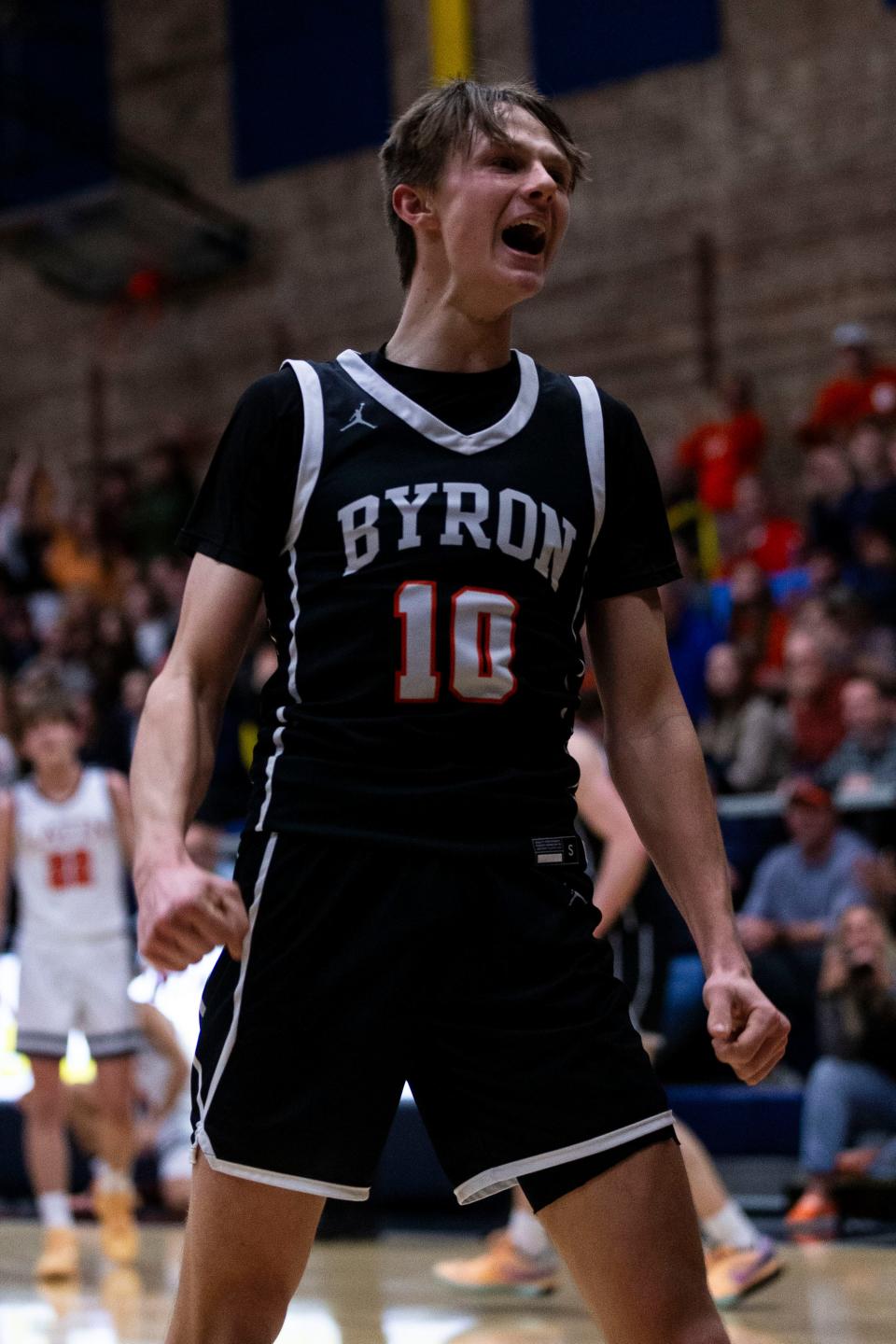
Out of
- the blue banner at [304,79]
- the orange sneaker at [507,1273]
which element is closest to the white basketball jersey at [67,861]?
the orange sneaker at [507,1273]

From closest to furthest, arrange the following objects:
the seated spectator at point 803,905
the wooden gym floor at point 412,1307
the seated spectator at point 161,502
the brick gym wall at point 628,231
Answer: the wooden gym floor at point 412,1307
the seated spectator at point 803,905
the brick gym wall at point 628,231
the seated spectator at point 161,502

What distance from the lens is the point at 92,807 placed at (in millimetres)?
7238

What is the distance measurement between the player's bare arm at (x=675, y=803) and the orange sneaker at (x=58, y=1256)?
439 cm

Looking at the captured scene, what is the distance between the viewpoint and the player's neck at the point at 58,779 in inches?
282

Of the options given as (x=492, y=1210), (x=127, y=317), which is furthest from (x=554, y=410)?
(x=127, y=317)

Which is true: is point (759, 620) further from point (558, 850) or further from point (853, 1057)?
point (558, 850)

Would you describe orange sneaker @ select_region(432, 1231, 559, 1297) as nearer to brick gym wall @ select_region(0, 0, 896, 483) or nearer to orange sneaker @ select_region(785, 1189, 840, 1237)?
orange sneaker @ select_region(785, 1189, 840, 1237)

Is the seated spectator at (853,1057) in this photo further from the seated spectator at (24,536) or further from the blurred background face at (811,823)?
the seated spectator at (24,536)

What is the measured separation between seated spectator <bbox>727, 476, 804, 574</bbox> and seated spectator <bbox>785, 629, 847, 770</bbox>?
241 cm

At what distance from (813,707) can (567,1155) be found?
6.69 metres

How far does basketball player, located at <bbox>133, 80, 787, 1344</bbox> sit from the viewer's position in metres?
2.30

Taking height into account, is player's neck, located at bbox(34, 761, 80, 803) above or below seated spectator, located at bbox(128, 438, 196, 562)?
below

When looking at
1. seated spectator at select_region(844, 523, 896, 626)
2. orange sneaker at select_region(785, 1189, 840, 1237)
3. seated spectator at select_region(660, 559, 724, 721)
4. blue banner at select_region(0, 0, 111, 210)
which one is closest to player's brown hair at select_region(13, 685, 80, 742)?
orange sneaker at select_region(785, 1189, 840, 1237)

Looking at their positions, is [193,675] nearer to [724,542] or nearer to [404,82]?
[724,542]
